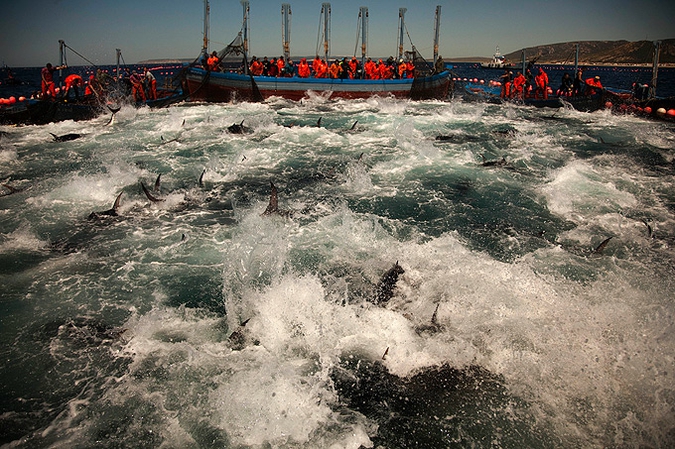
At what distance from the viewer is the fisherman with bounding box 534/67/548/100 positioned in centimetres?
2171

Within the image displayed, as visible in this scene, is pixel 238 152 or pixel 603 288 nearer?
pixel 603 288

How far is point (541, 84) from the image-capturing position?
72.2ft

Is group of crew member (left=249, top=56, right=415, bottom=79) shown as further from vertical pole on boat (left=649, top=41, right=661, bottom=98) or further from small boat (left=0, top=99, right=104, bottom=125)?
vertical pole on boat (left=649, top=41, right=661, bottom=98)

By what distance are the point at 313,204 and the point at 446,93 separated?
22387mm

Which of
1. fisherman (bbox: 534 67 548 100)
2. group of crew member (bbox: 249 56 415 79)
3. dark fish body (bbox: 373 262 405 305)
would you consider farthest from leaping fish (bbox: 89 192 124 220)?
fisherman (bbox: 534 67 548 100)

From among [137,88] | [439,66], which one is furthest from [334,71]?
[137,88]

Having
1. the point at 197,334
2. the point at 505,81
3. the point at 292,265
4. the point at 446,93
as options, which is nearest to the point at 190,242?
the point at 292,265

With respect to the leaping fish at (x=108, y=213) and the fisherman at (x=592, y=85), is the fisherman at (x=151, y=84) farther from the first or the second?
the fisherman at (x=592, y=85)

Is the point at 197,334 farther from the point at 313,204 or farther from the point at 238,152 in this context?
the point at 238,152

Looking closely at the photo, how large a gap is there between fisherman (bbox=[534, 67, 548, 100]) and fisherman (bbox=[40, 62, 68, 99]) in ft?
84.1

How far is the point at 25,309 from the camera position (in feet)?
19.0

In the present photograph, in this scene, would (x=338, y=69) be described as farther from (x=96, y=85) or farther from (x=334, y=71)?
(x=96, y=85)

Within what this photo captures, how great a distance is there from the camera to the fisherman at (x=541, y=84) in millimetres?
21709

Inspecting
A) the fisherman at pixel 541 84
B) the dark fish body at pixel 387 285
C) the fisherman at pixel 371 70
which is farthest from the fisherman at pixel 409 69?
the dark fish body at pixel 387 285
